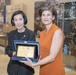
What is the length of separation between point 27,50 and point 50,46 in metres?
0.22

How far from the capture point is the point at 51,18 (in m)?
1.73

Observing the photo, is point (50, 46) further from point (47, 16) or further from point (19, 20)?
point (19, 20)

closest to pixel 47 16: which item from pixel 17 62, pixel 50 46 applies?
pixel 50 46

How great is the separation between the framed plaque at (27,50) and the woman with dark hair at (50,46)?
0.05m

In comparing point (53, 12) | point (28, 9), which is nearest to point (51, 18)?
point (53, 12)

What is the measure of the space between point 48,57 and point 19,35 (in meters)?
0.44

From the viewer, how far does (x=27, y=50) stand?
5.59ft

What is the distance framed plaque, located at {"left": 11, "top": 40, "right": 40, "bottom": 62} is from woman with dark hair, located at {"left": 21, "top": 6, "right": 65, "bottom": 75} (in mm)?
53

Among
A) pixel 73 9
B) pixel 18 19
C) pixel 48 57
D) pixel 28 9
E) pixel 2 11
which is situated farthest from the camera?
pixel 2 11

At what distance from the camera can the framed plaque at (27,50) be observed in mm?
1668

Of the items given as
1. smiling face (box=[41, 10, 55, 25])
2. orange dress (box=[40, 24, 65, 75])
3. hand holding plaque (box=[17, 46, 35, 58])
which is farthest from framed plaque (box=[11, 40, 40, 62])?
smiling face (box=[41, 10, 55, 25])

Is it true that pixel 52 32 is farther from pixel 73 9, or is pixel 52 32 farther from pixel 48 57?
pixel 73 9

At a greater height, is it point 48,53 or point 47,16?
point 47,16

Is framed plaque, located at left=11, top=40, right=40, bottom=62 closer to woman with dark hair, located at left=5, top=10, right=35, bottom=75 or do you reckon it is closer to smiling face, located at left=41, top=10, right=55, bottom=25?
woman with dark hair, located at left=5, top=10, right=35, bottom=75
